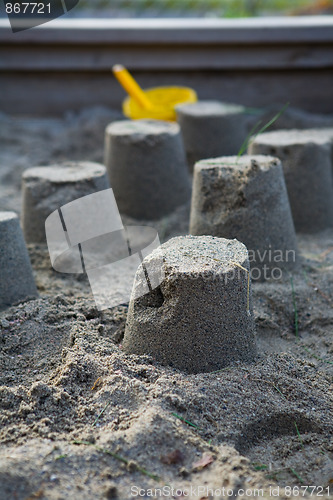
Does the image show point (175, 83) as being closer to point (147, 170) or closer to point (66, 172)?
point (147, 170)

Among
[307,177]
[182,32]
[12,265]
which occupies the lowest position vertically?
[307,177]

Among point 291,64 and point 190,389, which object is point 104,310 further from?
point 291,64

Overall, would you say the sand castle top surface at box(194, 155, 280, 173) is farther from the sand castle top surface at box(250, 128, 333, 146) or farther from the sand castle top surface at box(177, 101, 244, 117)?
the sand castle top surface at box(177, 101, 244, 117)

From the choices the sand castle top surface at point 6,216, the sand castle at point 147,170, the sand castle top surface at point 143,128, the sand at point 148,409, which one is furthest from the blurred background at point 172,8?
the sand at point 148,409

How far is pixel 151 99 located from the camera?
4473 mm

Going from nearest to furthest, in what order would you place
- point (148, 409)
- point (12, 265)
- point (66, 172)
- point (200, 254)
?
point (148, 409)
point (200, 254)
point (12, 265)
point (66, 172)

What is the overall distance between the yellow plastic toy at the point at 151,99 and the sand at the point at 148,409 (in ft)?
6.39

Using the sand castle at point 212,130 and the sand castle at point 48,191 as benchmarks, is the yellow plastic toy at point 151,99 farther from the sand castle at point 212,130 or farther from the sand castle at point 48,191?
the sand castle at point 48,191

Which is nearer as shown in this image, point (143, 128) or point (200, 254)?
point (200, 254)

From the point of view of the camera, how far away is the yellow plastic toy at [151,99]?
401cm

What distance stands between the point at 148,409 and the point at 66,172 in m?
1.73

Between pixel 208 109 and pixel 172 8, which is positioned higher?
pixel 172 8

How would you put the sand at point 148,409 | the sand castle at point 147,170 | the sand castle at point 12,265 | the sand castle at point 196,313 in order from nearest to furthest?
the sand at point 148,409 → the sand castle at point 196,313 → the sand castle at point 12,265 → the sand castle at point 147,170

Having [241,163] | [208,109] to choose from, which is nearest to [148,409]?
[241,163]
